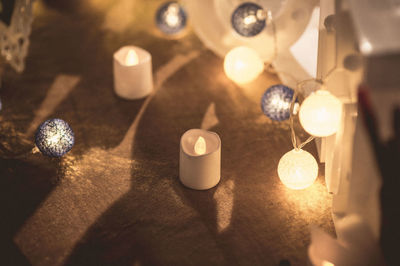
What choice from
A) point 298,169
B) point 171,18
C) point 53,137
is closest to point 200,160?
point 298,169

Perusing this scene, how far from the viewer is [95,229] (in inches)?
51.6

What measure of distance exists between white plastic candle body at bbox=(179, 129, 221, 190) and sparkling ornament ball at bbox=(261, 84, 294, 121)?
0.22m

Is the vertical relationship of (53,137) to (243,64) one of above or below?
below

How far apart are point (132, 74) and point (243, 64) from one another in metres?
0.35

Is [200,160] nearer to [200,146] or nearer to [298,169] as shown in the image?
[200,146]

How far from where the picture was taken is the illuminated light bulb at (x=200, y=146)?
4.52 ft

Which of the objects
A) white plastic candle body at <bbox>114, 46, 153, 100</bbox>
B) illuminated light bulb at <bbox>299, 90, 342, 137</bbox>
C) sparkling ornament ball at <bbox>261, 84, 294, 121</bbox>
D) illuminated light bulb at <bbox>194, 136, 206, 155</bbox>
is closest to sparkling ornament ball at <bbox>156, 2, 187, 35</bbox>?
white plastic candle body at <bbox>114, 46, 153, 100</bbox>

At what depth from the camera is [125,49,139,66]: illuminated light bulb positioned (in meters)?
1.71

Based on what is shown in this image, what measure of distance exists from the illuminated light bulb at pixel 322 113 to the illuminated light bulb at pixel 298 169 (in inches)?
6.4

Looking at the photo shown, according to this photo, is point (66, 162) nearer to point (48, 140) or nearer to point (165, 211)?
point (48, 140)

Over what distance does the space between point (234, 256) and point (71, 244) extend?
0.38 meters

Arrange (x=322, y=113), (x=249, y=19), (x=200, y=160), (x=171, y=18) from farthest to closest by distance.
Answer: (x=171, y=18) → (x=249, y=19) → (x=200, y=160) → (x=322, y=113)

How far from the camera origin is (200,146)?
4.53ft

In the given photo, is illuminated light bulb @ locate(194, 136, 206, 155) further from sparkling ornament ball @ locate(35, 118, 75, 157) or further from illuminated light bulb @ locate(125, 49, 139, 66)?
illuminated light bulb @ locate(125, 49, 139, 66)
